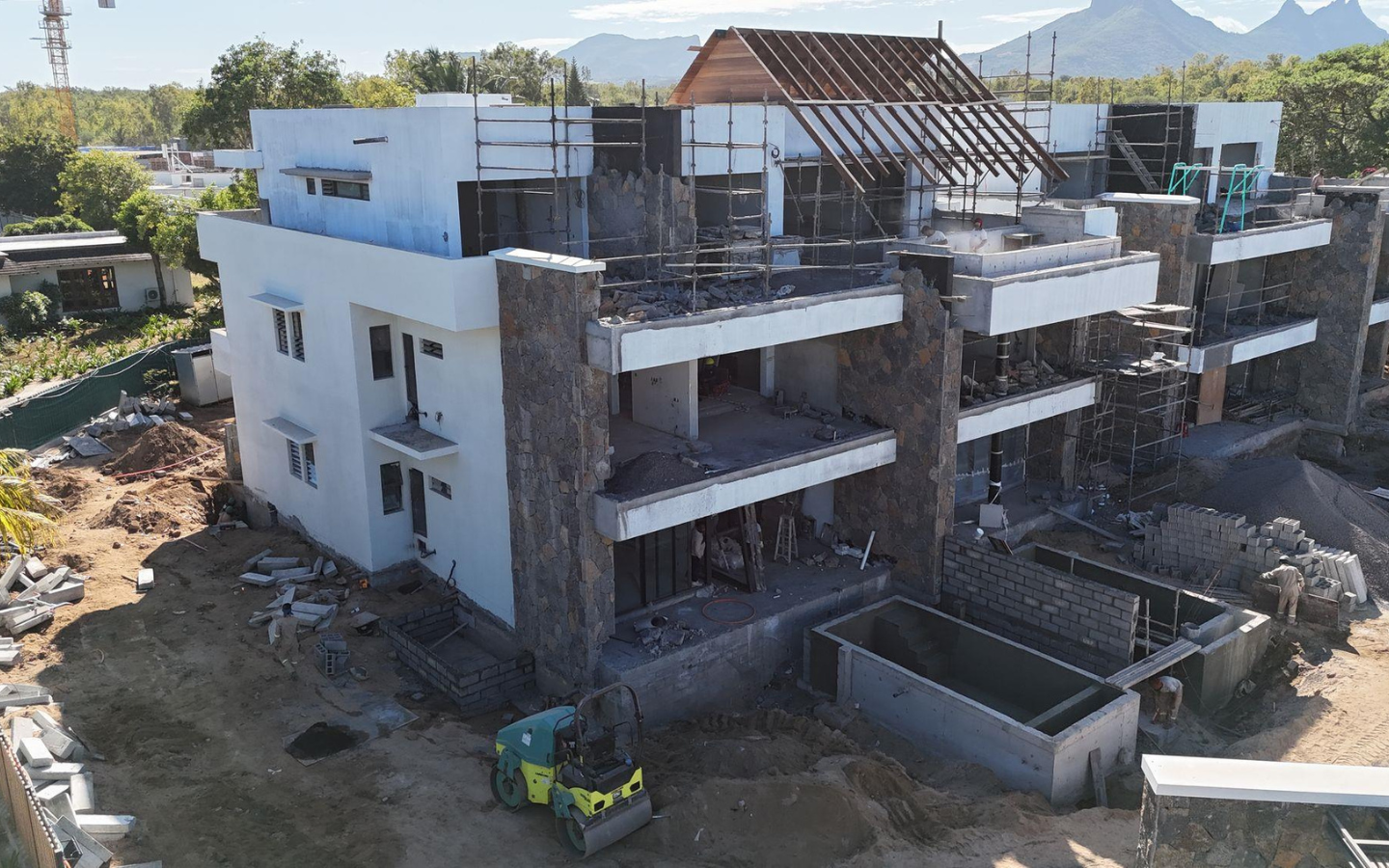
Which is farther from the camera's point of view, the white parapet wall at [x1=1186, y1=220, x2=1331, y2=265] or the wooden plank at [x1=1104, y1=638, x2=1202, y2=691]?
the white parapet wall at [x1=1186, y1=220, x2=1331, y2=265]

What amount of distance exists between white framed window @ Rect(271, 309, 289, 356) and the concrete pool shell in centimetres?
1532

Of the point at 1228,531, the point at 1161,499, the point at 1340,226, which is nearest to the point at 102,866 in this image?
the point at 1228,531

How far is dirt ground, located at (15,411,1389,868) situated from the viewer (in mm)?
16094

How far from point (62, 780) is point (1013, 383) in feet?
69.6

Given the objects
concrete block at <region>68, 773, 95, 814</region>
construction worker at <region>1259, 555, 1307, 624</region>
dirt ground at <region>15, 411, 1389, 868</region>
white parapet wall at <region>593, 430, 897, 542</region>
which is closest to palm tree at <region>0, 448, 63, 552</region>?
dirt ground at <region>15, 411, 1389, 868</region>

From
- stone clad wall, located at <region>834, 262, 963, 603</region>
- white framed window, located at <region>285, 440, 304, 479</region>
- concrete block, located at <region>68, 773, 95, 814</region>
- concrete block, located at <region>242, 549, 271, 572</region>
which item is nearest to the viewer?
concrete block, located at <region>68, 773, 95, 814</region>

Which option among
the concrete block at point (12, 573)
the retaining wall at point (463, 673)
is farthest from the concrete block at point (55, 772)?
the concrete block at point (12, 573)

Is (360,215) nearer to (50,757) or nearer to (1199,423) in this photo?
(50,757)

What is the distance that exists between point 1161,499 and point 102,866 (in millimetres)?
25614

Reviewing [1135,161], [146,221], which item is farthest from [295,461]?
[146,221]

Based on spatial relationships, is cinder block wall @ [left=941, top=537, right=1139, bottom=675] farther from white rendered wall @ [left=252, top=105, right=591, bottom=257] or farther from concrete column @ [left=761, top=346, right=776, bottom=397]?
white rendered wall @ [left=252, top=105, right=591, bottom=257]

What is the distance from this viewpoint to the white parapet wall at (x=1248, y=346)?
30953mm

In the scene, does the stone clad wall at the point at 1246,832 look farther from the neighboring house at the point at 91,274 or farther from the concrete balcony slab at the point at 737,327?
the neighboring house at the point at 91,274

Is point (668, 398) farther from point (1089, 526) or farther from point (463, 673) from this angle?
point (1089, 526)
